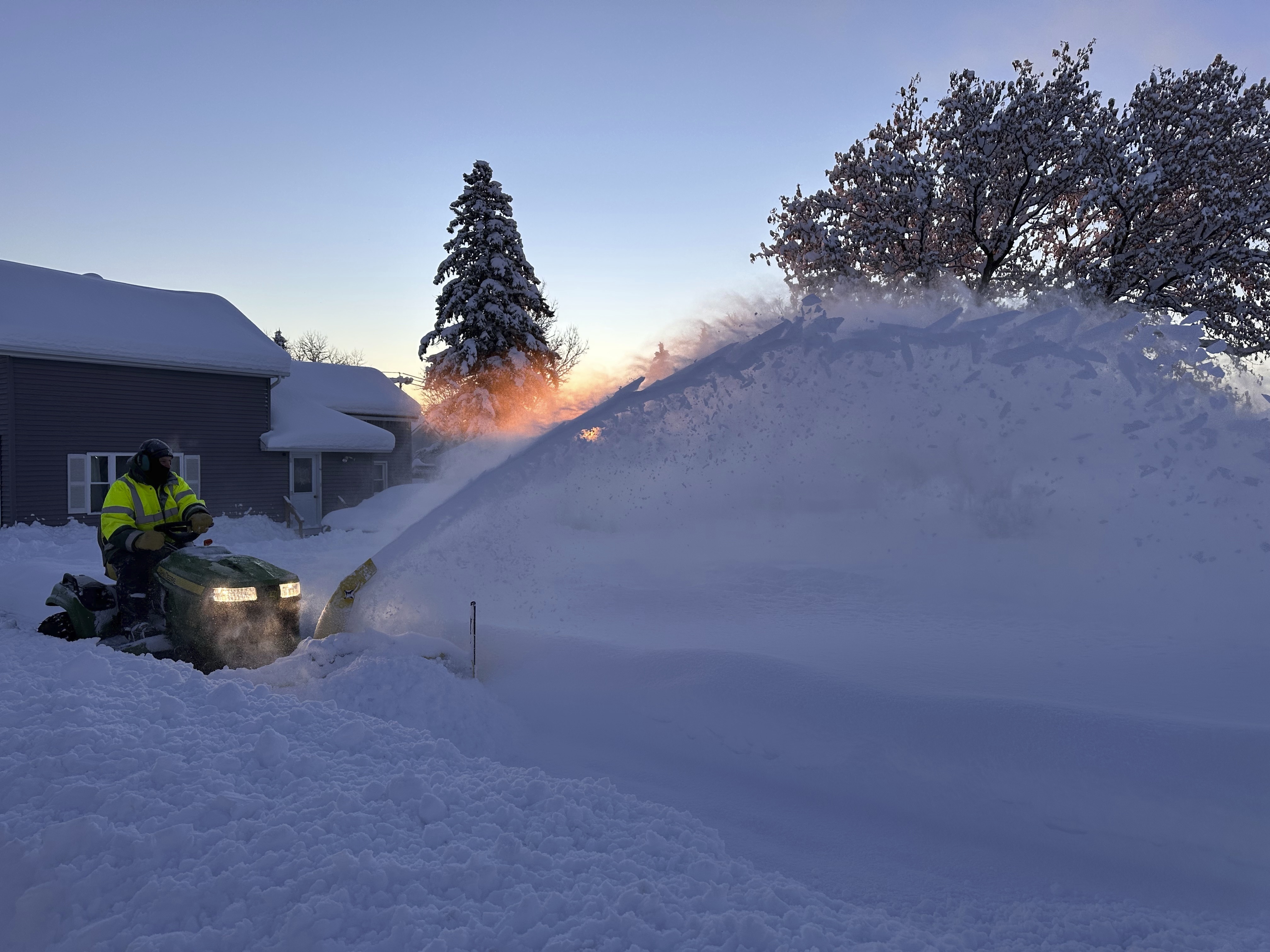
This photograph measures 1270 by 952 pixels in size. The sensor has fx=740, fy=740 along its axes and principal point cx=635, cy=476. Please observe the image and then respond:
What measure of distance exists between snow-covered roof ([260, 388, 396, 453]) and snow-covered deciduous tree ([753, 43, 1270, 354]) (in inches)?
496

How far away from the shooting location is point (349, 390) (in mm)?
24438

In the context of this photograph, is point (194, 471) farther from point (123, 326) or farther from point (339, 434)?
point (123, 326)

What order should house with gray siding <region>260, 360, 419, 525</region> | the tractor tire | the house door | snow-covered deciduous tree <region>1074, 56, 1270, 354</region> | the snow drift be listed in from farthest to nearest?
the house door, house with gray siding <region>260, 360, 419, 525</region>, snow-covered deciduous tree <region>1074, 56, 1270, 354</region>, the tractor tire, the snow drift

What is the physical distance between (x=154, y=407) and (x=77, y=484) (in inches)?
97.3

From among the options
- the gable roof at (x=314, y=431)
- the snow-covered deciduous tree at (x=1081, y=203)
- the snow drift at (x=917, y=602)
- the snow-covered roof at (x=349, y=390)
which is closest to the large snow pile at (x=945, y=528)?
the snow drift at (x=917, y=602)

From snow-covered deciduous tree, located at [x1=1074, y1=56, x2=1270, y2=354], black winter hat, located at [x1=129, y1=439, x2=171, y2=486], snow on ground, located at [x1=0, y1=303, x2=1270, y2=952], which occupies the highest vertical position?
snow-covered deciduous tree, located at [x1=1074, y1=56, x2=1270, y2=354]

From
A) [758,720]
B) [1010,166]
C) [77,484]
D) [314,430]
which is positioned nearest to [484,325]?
[314,430]

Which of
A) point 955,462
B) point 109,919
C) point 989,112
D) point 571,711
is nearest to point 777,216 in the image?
point 989,112

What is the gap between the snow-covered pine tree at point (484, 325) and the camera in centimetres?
2539

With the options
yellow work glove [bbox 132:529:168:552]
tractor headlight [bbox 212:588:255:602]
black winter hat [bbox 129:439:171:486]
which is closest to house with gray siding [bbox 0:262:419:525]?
black winter hat [bbox 129:439:171:486]

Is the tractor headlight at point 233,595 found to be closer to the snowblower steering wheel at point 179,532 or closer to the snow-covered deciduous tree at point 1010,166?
the snowblower steering wheel at point 179,532

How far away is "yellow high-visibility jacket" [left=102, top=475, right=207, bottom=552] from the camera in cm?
599

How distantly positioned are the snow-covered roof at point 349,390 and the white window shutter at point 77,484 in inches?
226

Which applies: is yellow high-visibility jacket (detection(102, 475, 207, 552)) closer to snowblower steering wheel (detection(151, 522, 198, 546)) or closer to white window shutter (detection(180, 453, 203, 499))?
snowblower steering wheel (detection(151, 522, 198, 546))
